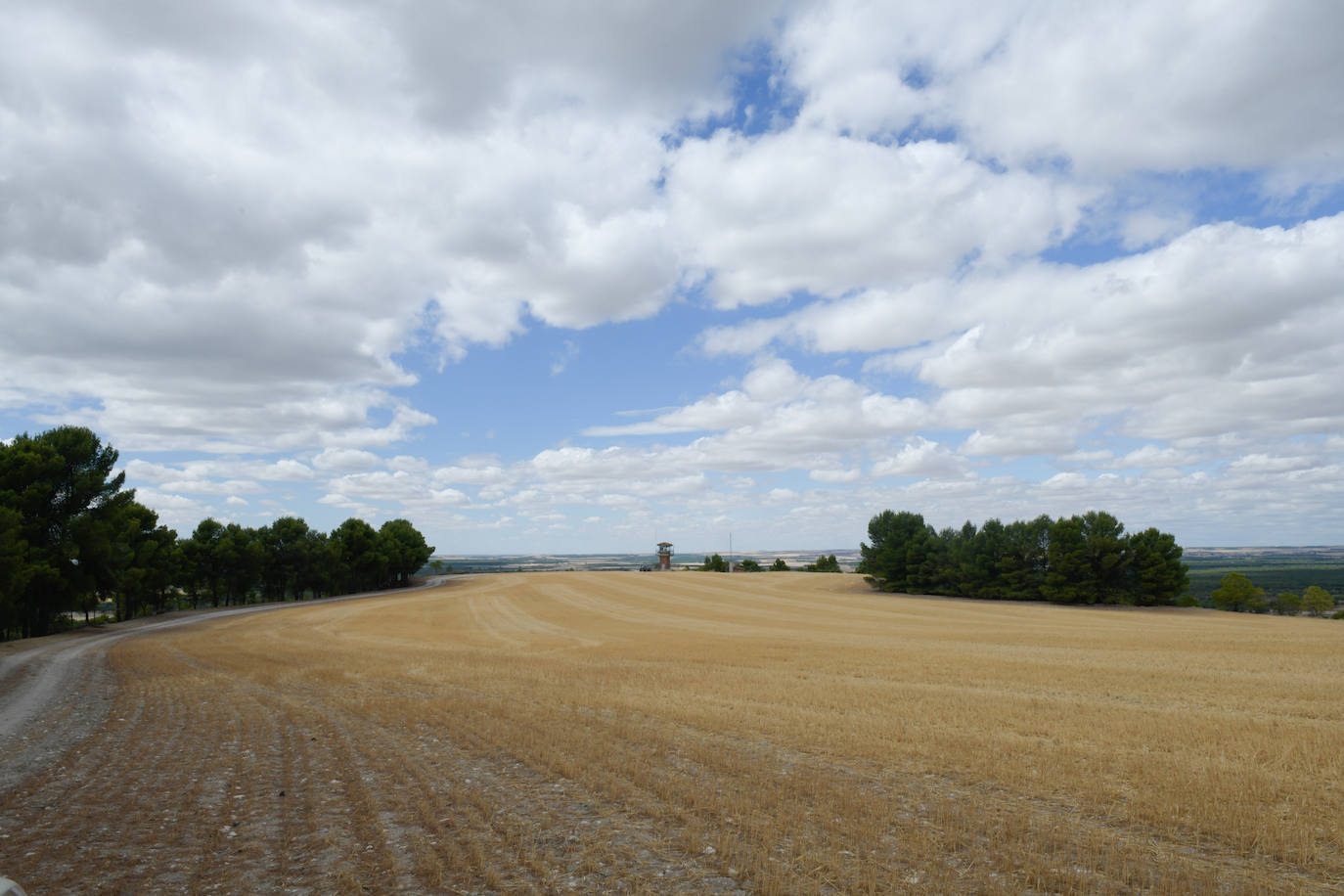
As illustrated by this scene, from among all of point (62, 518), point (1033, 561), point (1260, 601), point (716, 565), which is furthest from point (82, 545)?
point (1260, 601)

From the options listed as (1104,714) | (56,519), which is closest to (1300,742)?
(1104,714)

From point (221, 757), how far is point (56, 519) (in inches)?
2123

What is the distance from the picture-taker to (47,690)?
72.4 feet

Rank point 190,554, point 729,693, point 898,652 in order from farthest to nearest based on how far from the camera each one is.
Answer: point 190,554 → point 898,652 → point 729,693

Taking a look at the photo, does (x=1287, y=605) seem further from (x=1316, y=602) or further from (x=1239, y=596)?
(x=1316, y=602)

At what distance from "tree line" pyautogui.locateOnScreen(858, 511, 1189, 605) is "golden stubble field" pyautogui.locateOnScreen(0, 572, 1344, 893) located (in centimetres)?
4720

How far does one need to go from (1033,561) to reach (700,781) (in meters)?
76.4

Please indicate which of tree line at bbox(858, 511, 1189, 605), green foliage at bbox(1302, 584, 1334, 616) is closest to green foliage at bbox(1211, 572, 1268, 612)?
green foliage at bbox(1302, 584, 1334, 616)

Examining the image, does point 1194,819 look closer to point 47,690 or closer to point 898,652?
point 898,652

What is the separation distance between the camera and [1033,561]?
76.4 m

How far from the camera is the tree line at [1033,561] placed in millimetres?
68625

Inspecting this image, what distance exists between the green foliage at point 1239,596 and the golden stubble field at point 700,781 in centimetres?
7549

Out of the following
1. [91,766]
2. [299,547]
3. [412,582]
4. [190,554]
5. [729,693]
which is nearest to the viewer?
[91,766]

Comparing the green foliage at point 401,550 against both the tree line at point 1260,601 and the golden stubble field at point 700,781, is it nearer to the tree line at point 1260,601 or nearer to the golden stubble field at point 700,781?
the golden stubble field at point 700,781
